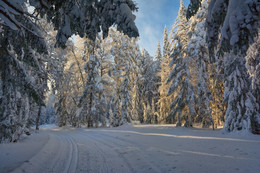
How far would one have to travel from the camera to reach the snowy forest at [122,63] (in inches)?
155

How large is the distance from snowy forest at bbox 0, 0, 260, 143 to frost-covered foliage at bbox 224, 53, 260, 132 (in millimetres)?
51

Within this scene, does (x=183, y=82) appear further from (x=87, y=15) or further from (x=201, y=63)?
(x=87, y=15)

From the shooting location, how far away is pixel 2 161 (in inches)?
206

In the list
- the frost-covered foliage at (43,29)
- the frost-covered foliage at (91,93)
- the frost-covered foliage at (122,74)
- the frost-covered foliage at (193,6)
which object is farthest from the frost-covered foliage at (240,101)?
the frost-covered foliage at (91,93)

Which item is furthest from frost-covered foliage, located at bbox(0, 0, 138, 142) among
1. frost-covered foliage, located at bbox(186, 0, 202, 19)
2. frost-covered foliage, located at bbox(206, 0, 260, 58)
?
frost-covered foliage, located at bbox(206, 0, 260, 58)

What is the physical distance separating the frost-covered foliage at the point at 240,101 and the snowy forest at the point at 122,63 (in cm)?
5

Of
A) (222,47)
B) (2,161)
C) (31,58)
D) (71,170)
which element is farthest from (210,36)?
(2,161)

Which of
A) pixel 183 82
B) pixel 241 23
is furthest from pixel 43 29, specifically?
pixel 183 82

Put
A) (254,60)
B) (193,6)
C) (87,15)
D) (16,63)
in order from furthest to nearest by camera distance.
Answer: (254,60) < (87,15) < (16,63) < (193,6)

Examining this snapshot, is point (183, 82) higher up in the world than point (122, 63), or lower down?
lower down

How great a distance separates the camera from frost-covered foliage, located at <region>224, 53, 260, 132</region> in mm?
9234

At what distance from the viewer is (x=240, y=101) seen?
9.88m

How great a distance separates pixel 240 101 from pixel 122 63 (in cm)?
1512

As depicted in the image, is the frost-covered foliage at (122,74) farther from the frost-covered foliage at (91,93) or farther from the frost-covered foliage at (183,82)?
→ the frost-covered foliage at (183,82)
